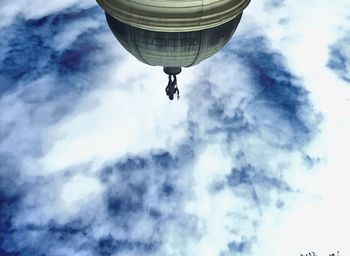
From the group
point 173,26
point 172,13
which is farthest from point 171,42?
point 172,13

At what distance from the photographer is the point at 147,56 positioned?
872 inches

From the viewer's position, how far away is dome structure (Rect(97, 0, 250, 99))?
750 inches

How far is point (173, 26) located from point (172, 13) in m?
0.60

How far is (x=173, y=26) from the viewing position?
1942 cm

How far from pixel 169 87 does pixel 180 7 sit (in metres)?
6.91

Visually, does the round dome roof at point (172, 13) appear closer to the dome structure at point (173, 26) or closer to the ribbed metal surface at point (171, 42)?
the dome structure at point (173, 26)

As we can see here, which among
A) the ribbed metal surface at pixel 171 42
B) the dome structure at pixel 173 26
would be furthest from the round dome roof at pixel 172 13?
the ribbed metal surface at pixel 171 42

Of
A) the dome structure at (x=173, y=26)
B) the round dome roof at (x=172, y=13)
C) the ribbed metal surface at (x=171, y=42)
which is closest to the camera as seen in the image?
the round dome roof at (x=172, y=13)

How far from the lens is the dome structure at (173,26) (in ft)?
62.5

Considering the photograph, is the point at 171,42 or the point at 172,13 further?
the point at 171,42

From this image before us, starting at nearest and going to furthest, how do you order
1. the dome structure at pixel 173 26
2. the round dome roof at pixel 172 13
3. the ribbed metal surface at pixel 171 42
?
the round dome roof at pixel 172 13 < the dome structure at pixel 173 26 < the ribbed metal surface at pixel 171 42

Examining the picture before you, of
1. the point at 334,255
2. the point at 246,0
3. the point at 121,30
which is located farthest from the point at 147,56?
the point at 334,255

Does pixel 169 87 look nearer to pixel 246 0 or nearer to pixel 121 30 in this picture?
pixel 121 30

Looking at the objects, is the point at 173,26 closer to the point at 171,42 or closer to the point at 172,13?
the point at 172,13
